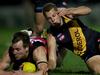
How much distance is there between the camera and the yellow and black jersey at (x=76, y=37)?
1142cm

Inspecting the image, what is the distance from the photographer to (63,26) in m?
11.4

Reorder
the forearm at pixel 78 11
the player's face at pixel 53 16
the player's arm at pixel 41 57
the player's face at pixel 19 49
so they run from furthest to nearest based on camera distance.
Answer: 1. the forearm at pixel 78 11
2. the player's face at pixel 53 16
3. the player's arm at pixel 41 57
4. the player's face at pixel 19 49

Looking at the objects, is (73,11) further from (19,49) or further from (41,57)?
(19,49)

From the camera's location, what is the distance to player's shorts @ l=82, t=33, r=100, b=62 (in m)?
11.5

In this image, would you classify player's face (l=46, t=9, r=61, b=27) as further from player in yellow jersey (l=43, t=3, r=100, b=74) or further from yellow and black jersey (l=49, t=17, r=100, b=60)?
yellow and black jersey (l=49, t=17, r=100, b=60)

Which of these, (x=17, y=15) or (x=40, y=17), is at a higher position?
(x=40, y=17)

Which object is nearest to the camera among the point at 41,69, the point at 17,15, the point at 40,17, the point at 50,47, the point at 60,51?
the point at 41,69

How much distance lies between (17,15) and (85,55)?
26.3 metres

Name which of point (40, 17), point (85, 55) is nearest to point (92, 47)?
point (85, 55)

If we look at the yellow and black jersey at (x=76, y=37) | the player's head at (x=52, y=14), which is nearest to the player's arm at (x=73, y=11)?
the player's head at (x=52, y=14)

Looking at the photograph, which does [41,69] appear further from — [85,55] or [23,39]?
[85,55]

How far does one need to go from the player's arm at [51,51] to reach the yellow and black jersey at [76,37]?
4.8 inches

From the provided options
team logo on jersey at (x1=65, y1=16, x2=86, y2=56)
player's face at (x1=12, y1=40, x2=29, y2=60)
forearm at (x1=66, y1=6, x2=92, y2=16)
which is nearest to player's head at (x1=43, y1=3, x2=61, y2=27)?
forearm at (x1=66, y1=6, x2=92, y2=16)

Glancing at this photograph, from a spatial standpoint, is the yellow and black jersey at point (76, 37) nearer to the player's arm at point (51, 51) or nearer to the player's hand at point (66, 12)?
the player's arm at point (51, 51)
